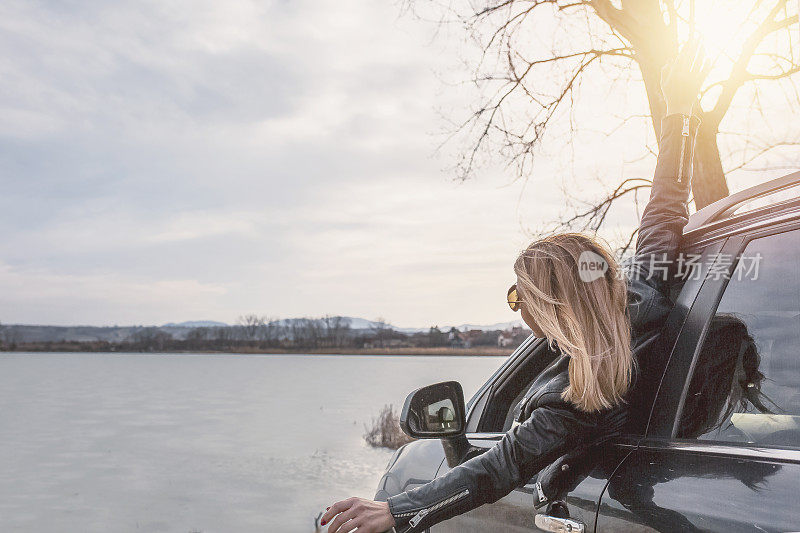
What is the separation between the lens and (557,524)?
7.09 feet

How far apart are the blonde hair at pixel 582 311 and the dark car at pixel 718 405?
13 centimetres

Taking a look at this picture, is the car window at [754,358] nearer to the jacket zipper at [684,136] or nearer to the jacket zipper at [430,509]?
the jacket zipper at [430,509]

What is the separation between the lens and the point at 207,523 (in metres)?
20.9

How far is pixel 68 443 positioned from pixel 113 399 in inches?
1151

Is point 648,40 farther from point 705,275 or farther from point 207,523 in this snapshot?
point 207,523

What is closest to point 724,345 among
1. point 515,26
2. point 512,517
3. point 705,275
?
point 705,275

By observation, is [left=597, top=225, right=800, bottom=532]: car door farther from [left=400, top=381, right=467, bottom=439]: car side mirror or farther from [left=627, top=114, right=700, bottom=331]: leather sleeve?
[left=400, top=381, right=467, bottom=439]: car side mirror

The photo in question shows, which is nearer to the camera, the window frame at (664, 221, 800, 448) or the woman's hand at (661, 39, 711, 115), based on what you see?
the window frame at (664, 221, 800, 448)

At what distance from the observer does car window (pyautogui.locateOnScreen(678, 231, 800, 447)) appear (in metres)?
1.85

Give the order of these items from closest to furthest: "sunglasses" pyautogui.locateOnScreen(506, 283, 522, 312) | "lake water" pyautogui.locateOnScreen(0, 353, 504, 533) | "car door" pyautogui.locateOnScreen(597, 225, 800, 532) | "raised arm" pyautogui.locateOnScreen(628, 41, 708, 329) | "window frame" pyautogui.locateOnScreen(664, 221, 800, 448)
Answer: "car door" pyautogui.locateOnScreen(597, 225, 800, 532) → "window frame" pyautogui.locateOnScreen(664, 221, 800, 448) → "sunglasses" pyautogui.locateOnScreen(506, 283, 522, 312) → "raised arm" pyautogui.locateOnScreen(628, 41, 708, 329) → "lake water" pyautogui.locateOnScreen(0, 353, 504, 533)

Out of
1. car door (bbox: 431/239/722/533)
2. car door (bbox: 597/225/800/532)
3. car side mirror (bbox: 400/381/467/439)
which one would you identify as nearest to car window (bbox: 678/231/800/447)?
car door (bbox: 597/225/800/532)

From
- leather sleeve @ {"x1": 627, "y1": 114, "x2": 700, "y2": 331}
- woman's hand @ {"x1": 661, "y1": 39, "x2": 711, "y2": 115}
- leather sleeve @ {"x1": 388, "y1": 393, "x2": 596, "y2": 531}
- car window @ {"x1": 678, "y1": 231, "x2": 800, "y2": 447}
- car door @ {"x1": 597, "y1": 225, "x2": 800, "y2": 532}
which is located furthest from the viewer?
woman's hand @ {"x1": 661, "y1": 39, "x2": 711, "y2": 115}

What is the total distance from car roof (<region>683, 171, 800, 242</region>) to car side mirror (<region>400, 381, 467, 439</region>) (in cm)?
103

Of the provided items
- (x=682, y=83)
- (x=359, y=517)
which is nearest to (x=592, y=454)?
(x=359, y=517)
